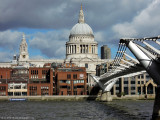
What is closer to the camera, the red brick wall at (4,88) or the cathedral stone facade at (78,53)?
the red brick wall at (4,88)

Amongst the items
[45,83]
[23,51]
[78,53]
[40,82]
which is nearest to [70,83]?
[45,83]

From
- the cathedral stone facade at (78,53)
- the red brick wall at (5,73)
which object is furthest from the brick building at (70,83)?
the cathedral stone facade at (78,53)

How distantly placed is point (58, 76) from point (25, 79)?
32.7ft

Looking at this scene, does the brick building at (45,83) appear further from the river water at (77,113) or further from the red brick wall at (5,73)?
the river water at (77,113)

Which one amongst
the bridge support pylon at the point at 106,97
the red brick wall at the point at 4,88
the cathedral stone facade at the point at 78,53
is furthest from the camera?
the cathedral stone facade at the point at 78,53

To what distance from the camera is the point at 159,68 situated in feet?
147

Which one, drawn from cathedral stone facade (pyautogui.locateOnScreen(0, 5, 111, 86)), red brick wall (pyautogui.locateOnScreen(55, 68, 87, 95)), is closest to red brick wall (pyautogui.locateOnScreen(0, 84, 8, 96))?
red brick wall (pyautogui.locateOnScreen(55, 68, 87, 95))

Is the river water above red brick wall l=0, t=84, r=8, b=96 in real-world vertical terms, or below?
below

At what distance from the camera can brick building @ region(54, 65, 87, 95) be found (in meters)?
113

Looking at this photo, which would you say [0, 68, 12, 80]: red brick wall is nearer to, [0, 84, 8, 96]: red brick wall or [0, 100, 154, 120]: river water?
[0, 84, 8, 96]: red brick wall

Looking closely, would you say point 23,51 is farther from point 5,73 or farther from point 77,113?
point 77,113

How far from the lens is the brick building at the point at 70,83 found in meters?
113

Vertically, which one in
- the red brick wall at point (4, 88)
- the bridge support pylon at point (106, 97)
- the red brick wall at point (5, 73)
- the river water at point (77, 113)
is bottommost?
the river water at point (77, 113)

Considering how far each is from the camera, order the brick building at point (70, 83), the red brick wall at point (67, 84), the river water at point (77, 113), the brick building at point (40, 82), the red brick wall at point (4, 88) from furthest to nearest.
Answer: the brick building at point (70, 83)
the red brick wall at point (67, 84)
the brick building at point (40, 82)
the red brick wall at point (4, 88)
the river water at point (77, 113)
